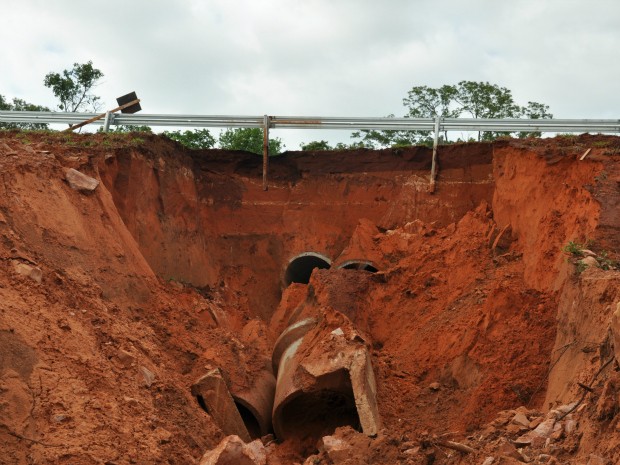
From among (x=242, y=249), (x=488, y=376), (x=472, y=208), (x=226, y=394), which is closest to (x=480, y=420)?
(x=488, y=376)

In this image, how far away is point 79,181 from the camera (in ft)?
54.9

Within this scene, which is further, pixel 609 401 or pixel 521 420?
pixel 521 420

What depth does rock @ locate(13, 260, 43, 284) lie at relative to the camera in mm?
12627

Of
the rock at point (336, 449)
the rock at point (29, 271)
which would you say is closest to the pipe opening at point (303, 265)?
the rock at point (29, 271)

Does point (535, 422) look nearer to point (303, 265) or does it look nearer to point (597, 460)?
point (597, 460)

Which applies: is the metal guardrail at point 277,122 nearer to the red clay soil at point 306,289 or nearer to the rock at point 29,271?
the red clay soil at point 306,289

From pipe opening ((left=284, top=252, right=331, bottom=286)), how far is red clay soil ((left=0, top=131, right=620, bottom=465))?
23 centimetres

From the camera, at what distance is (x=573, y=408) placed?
390 inches

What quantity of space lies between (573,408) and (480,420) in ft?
13.9

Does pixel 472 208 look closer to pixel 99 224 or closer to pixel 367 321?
pixel 367 321

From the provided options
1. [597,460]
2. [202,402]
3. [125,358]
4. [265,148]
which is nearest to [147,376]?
[125,358]

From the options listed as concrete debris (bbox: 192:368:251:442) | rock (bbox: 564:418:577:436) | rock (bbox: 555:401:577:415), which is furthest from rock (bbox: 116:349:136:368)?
rock (bbox: 564:418:577:436)

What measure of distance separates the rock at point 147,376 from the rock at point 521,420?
197 inches

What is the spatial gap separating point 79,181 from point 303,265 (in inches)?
318
